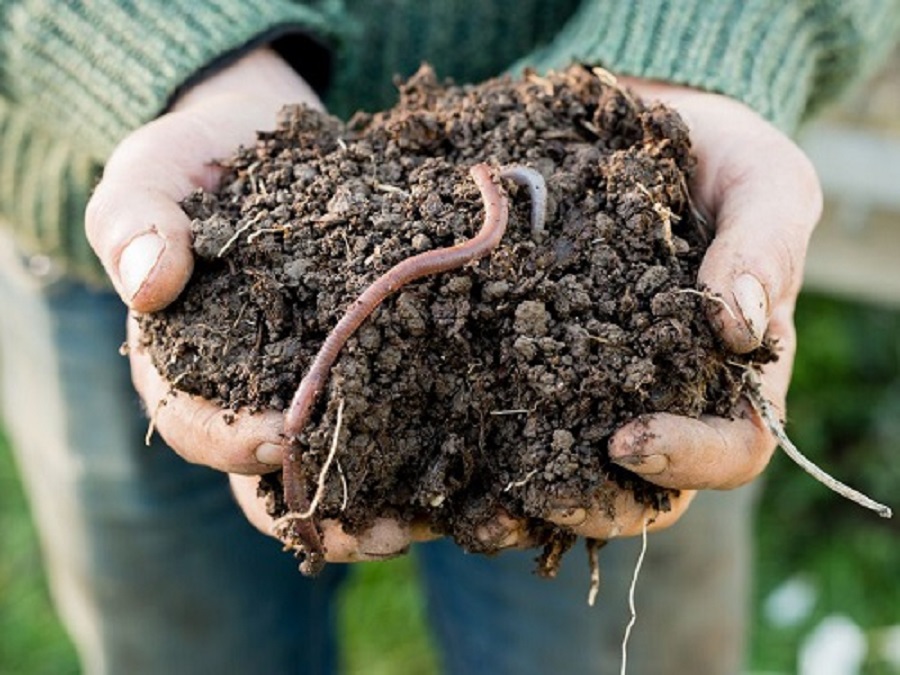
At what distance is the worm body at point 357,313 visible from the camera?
1.32 m

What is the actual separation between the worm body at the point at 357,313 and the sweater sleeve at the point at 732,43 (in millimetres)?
525

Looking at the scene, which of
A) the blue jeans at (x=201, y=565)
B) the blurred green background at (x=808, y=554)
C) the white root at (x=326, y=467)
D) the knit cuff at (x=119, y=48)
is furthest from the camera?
the blurred green background at (x=808, y=554)

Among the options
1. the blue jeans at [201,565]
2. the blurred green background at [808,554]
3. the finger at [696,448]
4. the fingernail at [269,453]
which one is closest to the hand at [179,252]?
the fingernail at [269,453]

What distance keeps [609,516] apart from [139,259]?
646mm

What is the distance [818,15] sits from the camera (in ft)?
6.27

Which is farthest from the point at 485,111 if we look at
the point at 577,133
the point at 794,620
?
the point at 794,620

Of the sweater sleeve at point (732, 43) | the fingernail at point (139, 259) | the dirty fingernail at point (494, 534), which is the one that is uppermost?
the sweater sleeve at point (732, 43)

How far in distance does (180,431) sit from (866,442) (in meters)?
2.73

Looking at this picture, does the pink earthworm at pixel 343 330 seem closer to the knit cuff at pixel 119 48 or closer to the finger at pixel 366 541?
the finger at pixel 366 541

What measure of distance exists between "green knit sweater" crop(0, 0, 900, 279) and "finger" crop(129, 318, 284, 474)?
0.52 metres

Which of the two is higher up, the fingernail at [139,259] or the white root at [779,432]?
the fingernail at [139,259]

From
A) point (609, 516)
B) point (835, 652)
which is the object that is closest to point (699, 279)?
point (609, 516)

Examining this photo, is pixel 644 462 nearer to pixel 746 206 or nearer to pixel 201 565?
pixel 746 206

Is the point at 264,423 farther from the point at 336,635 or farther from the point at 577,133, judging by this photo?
the point at 336,635
